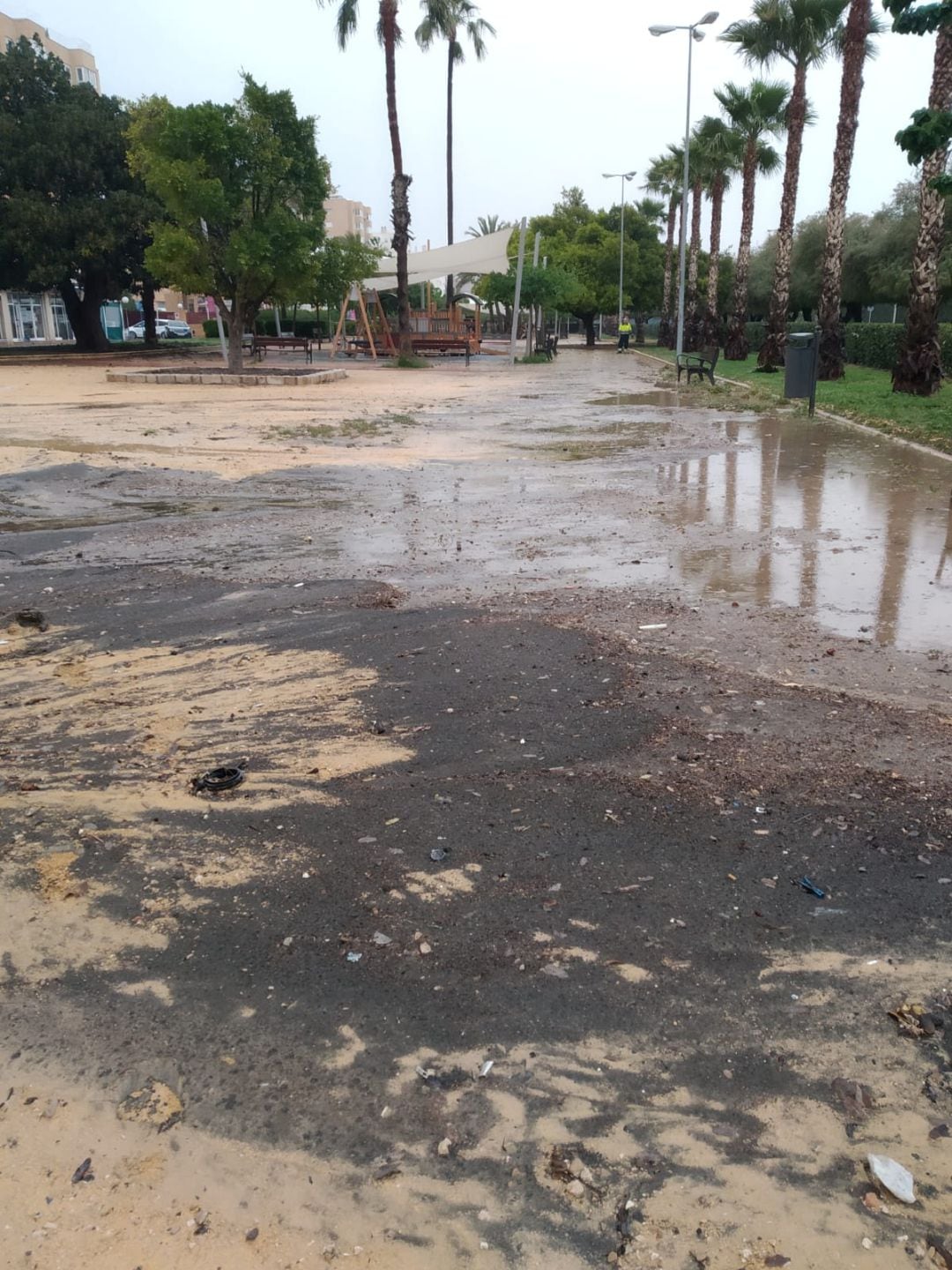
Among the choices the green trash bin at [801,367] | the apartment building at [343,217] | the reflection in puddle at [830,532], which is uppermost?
the apartment building at [343,217]

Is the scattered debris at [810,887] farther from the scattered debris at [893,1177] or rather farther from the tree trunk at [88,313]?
the tree trunk at [88,313]

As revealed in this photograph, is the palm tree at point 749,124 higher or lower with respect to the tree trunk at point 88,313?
higher

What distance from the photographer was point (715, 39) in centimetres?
3095

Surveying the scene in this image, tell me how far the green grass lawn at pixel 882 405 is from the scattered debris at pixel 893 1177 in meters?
12.9

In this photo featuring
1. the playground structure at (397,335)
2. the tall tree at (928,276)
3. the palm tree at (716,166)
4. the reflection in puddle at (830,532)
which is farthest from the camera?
→ the playground structure at (397,335)

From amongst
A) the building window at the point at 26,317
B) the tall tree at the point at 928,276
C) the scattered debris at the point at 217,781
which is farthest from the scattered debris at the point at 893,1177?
the building window at the point at 26,317

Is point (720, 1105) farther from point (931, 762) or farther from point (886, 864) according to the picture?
point (931, 762)

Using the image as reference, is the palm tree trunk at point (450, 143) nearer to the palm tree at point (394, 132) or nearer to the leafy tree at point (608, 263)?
the leafy tree at point (608, 263)

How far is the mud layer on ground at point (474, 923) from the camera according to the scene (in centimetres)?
226

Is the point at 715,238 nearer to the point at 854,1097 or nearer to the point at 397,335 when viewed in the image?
the point at 397,335

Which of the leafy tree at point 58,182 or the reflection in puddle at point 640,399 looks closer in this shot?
the reflection in puddle at point 640,399

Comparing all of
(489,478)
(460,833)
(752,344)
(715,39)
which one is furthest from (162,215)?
(460,833)

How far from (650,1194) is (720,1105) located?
32 cm

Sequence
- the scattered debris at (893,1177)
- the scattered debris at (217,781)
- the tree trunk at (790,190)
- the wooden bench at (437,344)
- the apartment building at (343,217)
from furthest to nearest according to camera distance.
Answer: the apartment building at (343,217), the wooden bench at (437,344), the tree trunk at (790,190), the scattered debris at (217,781), the scattered debris at (893,1177)
